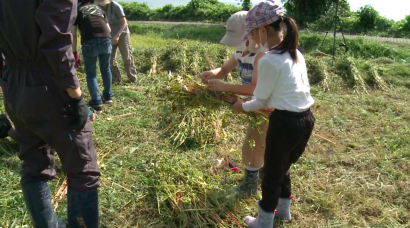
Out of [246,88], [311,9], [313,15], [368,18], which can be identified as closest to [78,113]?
[246,88]

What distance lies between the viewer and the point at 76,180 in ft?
7.52

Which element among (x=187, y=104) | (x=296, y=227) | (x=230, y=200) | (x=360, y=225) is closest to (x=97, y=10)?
(x=187, y=104)

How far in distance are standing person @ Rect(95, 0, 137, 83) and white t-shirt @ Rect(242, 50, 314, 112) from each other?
13.4 ft

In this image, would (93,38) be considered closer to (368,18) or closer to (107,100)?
(107,100)

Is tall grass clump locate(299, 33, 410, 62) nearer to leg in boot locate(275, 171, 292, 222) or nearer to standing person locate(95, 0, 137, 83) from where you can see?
standing person locate(95, 0, 137, 83)

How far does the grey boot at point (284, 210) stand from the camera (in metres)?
2.89

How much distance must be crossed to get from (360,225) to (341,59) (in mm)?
5312

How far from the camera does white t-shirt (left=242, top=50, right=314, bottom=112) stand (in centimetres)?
Result: 227

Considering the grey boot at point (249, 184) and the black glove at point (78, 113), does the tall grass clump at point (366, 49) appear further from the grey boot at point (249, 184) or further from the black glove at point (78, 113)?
the black glove at point (78, 113)

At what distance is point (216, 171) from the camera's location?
3.69 metres

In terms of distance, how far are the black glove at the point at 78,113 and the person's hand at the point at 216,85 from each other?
1.12m

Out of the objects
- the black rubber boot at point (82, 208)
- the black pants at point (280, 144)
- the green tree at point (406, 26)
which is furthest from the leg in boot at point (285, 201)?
the green tree at point (406, 26)

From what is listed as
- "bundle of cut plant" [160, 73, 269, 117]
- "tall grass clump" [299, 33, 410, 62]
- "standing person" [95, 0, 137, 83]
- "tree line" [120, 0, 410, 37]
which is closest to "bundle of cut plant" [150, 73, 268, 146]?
"bundle of cut plant" [160, 73, 269, 117]

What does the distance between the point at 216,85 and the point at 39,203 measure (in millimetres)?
1595
